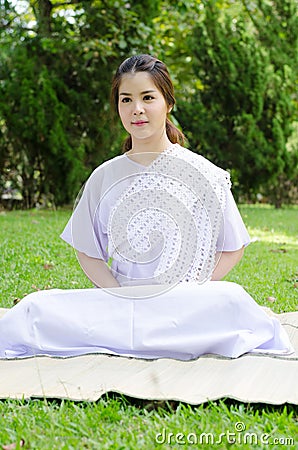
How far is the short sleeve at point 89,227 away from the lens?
9.51 feet

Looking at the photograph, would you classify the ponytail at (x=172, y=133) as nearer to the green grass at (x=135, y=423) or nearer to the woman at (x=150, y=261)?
the woman at (x=150, y=261)

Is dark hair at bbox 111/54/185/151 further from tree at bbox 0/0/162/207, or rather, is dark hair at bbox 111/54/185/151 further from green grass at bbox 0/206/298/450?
tree at bbox 0/0/162/207

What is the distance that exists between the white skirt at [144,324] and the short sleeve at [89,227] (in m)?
0.28

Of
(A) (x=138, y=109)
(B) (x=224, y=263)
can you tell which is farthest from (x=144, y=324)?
(A) (x=138, y=109)

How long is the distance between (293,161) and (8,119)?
512cm

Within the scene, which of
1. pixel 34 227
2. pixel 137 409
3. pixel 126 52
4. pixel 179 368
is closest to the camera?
pixel 137 409

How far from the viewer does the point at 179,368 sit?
2486mm

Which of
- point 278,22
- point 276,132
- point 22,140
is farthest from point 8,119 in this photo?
point 278,22

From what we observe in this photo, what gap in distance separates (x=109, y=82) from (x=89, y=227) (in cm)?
665

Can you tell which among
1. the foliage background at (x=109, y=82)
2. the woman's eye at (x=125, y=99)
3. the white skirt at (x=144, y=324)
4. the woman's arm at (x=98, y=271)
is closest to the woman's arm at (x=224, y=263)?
the white skirt at (x=144, y=324)

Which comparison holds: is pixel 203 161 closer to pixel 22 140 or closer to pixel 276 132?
pixel 22 140

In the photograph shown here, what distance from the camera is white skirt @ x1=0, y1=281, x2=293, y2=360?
8.52 feet

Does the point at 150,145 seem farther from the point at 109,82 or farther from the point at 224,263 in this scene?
the point at 109,82

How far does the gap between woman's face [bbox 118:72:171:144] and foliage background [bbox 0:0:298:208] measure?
4.27 metres
